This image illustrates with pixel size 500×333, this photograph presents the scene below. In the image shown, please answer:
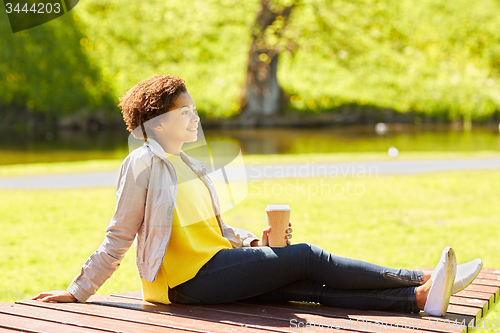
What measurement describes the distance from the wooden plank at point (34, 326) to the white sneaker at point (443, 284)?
1.56 metres

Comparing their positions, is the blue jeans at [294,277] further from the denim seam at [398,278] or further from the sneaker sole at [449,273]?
the sneaker sole at [449,273]

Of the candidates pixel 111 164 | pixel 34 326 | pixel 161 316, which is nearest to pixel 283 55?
pixel 111 164

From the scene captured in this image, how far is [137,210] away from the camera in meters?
2.80

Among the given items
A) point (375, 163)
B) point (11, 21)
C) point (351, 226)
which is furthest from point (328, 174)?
point (11, 21)

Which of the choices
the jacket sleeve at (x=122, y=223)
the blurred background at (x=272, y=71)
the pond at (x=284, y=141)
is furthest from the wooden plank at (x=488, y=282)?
the blurred background at (x=272, y=71)

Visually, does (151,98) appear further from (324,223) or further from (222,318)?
(324,223)

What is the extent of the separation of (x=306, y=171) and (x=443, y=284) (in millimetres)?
8282

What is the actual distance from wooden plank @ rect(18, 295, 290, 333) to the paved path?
6.82 m

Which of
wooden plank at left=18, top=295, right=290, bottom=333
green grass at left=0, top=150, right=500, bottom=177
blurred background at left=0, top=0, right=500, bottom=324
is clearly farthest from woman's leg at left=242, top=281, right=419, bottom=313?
green grass at left=0, top=150, right=500, bottom=177

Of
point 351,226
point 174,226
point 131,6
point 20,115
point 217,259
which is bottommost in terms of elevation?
point 351,226

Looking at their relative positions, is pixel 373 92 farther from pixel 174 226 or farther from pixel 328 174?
pixel 174 226

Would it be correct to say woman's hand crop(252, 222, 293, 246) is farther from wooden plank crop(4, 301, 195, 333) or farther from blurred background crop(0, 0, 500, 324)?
blurred background crop(0, 0, 500, 324)

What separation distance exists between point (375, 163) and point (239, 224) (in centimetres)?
585

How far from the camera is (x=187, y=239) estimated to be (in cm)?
283
